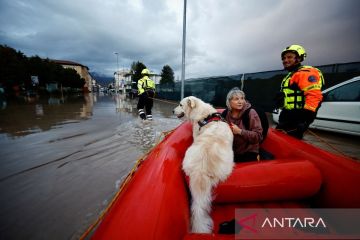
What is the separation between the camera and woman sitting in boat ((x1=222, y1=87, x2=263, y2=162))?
221cm

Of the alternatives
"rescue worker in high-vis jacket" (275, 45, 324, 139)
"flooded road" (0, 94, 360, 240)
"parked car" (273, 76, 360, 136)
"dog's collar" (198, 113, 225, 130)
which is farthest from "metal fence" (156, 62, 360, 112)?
"dog's collar" (198, 113, 225, 130)

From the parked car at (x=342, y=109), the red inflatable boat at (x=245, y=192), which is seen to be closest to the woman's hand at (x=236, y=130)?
the red inflatable boat at (x=245, y=192)

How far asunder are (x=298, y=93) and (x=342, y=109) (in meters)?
3.81

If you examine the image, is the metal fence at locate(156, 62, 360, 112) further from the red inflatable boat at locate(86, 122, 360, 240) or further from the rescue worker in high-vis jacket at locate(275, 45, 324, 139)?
the red inflatable boat at locate(86, 122, 360, 240)

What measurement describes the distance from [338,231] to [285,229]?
44 centimetres

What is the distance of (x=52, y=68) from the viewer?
128 ft

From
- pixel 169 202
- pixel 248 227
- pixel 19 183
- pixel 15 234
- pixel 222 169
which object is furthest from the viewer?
pixel 19 183

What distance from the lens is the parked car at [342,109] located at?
4.70 metres

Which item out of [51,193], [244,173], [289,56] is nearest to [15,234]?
[51,193]

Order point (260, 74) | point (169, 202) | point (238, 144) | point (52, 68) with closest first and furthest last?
point (169, 202) → point (238, 144) → point (260, 74) → point (52, 68)

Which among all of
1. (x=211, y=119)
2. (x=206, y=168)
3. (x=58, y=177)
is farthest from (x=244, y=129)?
(x=58, y=177)

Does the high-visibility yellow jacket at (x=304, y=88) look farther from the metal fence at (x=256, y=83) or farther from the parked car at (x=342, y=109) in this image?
the metal fence at (x=256, y=83)

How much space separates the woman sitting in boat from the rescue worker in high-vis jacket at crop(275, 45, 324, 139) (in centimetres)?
80

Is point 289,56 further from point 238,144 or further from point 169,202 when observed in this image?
point 169,202
